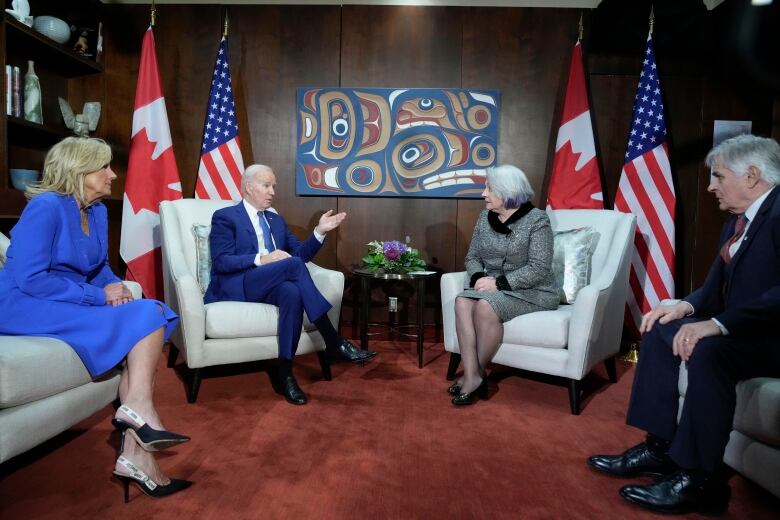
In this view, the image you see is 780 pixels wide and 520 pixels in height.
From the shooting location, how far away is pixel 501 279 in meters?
2.97

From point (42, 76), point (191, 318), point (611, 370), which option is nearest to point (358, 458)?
point (191, 318)

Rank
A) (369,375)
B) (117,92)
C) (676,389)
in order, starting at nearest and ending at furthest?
(676,389)
(369,375)
(117,92)

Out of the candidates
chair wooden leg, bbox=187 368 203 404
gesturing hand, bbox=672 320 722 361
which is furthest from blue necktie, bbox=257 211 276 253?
gesturing hand, bbox=672 320 722 361

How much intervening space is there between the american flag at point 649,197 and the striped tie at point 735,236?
6.21ft

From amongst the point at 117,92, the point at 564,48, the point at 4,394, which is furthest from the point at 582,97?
the point at 4,394

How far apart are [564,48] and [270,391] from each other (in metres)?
3.33

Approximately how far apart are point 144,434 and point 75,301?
1.91 feet

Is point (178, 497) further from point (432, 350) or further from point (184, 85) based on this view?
point (184, 85)

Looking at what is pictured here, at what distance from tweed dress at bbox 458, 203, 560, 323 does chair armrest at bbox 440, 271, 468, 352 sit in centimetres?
10

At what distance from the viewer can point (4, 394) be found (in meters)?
1.71

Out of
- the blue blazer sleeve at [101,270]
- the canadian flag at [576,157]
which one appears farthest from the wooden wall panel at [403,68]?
the blue blazer sleeve at [101,270]

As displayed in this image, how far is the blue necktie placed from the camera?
10.7ft

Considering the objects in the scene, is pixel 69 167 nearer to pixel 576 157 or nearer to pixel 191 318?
pixel 191 318

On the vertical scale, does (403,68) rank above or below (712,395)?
above
